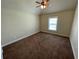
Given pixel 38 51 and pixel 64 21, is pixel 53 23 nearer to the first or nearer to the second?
pixel 64 21

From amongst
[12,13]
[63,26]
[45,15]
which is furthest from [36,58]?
[45,15]

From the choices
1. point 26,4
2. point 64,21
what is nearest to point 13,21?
point 26,4

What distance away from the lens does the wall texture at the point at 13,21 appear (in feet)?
11.0

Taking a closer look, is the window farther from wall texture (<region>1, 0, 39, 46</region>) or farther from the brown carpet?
the brown carpet

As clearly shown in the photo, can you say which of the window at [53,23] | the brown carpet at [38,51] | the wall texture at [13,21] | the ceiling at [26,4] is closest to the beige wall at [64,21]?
the window at [53,23]

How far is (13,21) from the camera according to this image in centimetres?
395

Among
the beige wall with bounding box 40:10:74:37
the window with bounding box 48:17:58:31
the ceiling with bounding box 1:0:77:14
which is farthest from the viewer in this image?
the window with bounding box 48:17:58:31

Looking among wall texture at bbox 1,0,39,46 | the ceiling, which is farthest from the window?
wall texture at bbox 1,0,39,46

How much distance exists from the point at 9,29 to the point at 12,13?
963 mm

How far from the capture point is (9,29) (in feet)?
12.2

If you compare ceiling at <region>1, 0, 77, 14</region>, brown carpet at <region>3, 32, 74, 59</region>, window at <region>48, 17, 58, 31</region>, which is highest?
ceiling at <region>1, 0, 77, 14</region>

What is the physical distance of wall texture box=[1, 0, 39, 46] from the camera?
11.0ft

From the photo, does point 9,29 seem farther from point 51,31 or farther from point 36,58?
point 51,31

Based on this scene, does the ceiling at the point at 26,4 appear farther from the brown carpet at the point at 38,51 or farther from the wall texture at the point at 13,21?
the brown carpet at the point at 38,51
